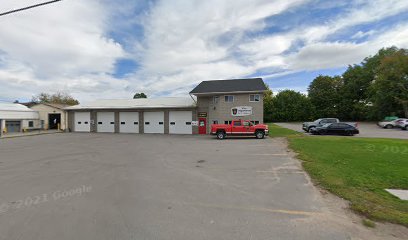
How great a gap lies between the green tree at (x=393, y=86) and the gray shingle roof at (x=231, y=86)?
30063mm

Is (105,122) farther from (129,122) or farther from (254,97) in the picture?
(254,97)

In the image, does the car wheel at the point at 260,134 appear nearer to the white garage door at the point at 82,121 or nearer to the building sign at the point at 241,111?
the building sign at the point at 241,111

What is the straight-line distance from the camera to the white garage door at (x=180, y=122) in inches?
1025

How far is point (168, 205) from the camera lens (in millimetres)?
4598

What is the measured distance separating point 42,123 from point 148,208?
38402 mm

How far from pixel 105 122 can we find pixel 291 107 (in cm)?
4560

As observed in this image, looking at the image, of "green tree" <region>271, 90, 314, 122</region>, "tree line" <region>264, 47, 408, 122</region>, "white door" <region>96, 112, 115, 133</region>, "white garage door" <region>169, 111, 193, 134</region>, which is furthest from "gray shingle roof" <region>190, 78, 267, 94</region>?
"green tree" <region>271, 90, 314, 122</region>

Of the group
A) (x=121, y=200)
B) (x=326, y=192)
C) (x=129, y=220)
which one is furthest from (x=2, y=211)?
(x=326, y=192)

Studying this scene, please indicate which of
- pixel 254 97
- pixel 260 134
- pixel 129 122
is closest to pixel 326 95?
pixel 254 97

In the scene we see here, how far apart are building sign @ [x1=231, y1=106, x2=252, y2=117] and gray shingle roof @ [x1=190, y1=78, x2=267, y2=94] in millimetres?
2033

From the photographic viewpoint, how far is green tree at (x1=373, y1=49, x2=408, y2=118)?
3734 centimetres

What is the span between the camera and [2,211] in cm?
436

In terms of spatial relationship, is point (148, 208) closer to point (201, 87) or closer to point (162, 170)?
point (162, 170)

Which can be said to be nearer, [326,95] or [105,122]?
[105,122]
